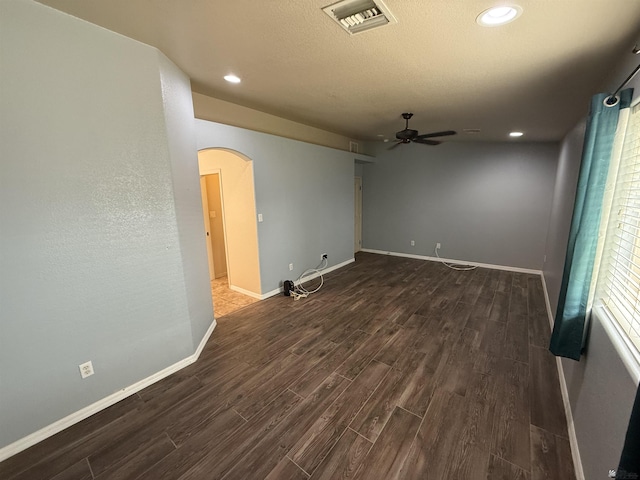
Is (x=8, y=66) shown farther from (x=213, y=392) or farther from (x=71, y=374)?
(x=213, y=392)

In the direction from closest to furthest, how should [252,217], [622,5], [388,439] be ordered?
[622,5] → [388,439] → [252,217]

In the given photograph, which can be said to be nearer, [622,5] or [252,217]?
[622,5]

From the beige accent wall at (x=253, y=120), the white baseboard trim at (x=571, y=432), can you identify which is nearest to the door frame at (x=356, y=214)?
the beige accent wall at (x=253, y=120)

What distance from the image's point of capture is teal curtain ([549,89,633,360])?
1.51 metres

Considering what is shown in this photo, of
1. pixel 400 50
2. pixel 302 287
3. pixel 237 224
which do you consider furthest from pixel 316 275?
pixel 400 50

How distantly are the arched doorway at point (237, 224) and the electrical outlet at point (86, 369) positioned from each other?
1.73 m

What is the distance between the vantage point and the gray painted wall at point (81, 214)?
158 centimetres

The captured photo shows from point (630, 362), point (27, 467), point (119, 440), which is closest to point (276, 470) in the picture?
point (119, 440)

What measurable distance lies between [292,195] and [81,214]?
2897mm

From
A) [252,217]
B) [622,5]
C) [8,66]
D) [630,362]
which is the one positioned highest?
[622,5]

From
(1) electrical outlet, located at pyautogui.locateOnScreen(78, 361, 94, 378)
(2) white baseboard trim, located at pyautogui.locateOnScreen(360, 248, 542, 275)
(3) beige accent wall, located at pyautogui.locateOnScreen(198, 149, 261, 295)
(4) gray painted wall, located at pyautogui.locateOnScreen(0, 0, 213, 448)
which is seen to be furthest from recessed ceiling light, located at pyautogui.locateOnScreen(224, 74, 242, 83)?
(2) white baseboard trim, located at pyautogui.locateOnScreen(360, 248, 542, 275)

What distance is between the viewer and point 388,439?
178 cm

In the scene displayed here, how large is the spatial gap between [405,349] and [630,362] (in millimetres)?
1835

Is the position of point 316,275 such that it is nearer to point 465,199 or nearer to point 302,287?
point 302,287
